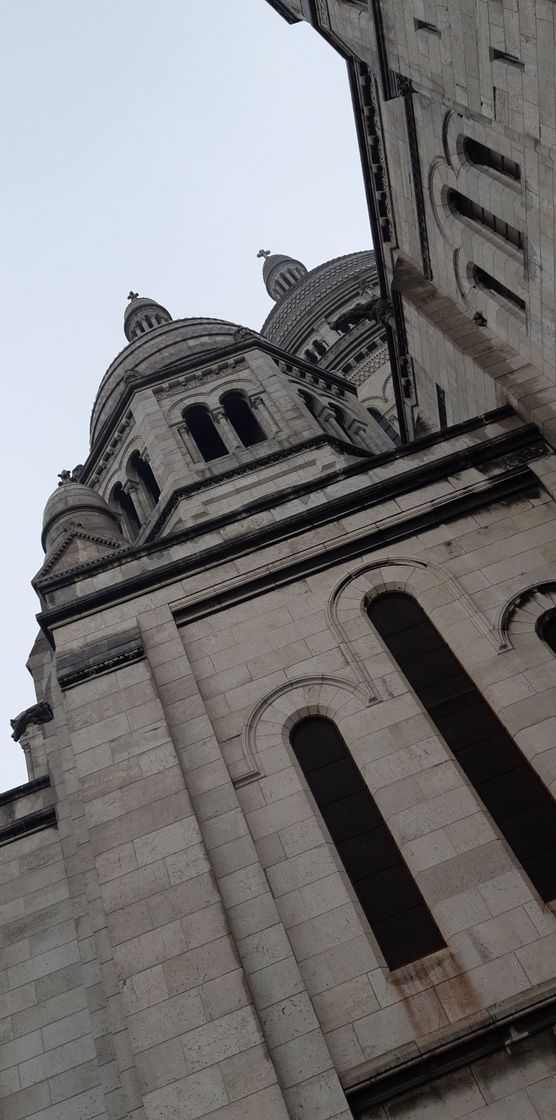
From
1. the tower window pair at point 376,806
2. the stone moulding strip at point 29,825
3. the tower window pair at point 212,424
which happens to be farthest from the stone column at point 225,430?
the stone moulding strip at point 29,825

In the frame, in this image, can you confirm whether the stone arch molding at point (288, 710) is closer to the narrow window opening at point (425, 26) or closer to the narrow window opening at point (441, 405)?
the narrow window opening at point (441, 405)

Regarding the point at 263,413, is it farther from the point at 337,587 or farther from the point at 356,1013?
the point at 356,1013

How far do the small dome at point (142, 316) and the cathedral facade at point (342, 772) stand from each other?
51.7 ft

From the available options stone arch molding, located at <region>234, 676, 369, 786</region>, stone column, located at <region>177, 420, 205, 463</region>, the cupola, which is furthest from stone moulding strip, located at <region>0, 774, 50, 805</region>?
stone column, located at <region>177, 420, 205, 463</region>

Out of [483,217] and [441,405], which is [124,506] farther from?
[483,217]

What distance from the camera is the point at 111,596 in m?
15.7

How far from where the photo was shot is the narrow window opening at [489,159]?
14.9 m

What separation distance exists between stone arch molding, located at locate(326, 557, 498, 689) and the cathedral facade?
0.04 meters

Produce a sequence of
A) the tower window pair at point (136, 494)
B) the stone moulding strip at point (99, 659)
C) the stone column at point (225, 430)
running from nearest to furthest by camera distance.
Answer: the stone moulding strip at point (99, 659) < the stone column at point (225, 430) < the tower window pair at point (136, 494)

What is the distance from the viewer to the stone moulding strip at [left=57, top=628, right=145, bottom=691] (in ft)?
47.4

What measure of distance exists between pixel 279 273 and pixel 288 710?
5137 centimetres

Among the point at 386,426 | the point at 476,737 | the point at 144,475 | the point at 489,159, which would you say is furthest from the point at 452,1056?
the point at 386,426

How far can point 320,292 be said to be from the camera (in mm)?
47625

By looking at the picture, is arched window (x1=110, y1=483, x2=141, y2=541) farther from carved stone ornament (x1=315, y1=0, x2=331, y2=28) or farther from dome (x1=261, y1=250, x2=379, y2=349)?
dome (x1=261, y1=250, x2=379, y2=349)
